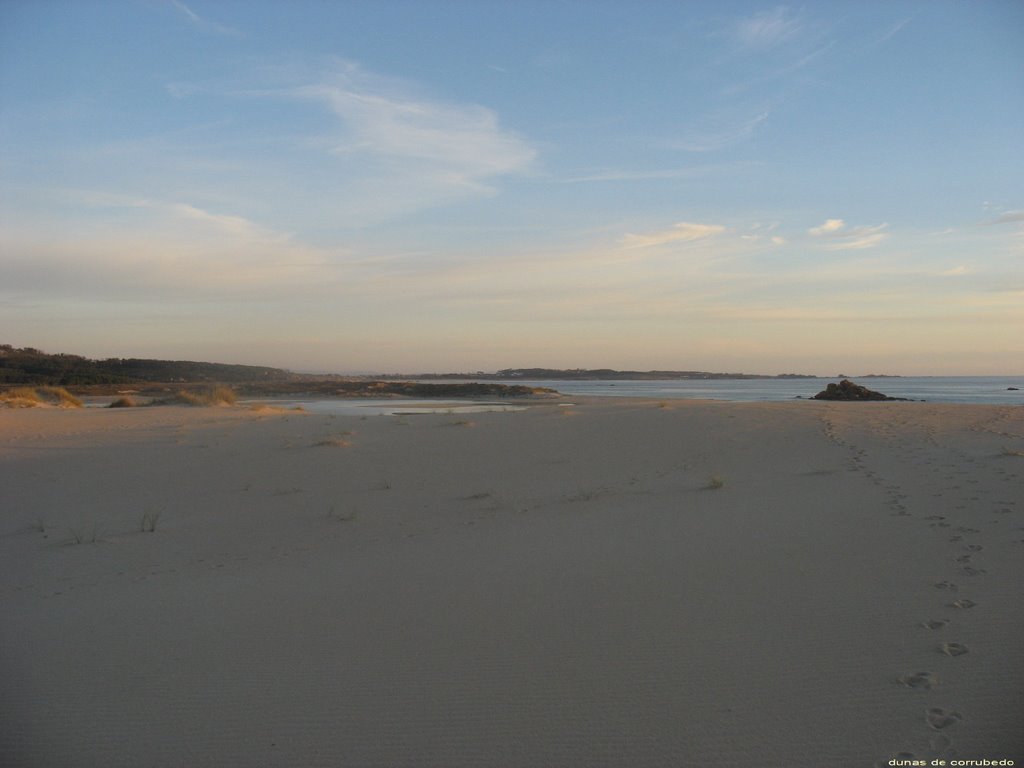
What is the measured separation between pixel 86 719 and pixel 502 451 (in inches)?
416

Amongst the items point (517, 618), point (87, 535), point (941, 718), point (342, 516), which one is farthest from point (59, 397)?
point (941, 718)

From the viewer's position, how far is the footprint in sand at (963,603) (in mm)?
4590

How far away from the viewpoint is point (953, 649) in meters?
3.93

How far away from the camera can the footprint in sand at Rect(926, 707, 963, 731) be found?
3.18 metres

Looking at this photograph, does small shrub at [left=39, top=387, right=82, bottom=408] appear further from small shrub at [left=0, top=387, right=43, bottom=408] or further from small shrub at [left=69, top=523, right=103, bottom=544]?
small shrub at [left=69, top=523, right=103, bottom=544]

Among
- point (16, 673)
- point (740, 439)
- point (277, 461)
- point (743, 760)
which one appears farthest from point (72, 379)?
point (743, 760)

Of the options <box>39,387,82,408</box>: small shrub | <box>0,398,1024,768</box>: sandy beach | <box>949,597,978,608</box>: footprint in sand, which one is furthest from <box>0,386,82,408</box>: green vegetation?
<box>949,597,978,608</box>: footprint in sand

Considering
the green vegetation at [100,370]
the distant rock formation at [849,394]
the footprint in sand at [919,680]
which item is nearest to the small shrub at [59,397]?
the green vegetation at [100,370]

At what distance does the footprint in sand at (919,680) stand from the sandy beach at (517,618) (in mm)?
27

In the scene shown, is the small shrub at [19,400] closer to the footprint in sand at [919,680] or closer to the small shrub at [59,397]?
the small shrub at [59,397]

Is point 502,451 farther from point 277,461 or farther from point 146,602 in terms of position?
point 146,602

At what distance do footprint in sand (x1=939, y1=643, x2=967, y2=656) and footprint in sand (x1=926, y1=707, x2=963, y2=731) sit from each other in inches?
28.3

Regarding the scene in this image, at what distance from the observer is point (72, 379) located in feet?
169

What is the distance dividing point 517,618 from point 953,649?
264 cm
